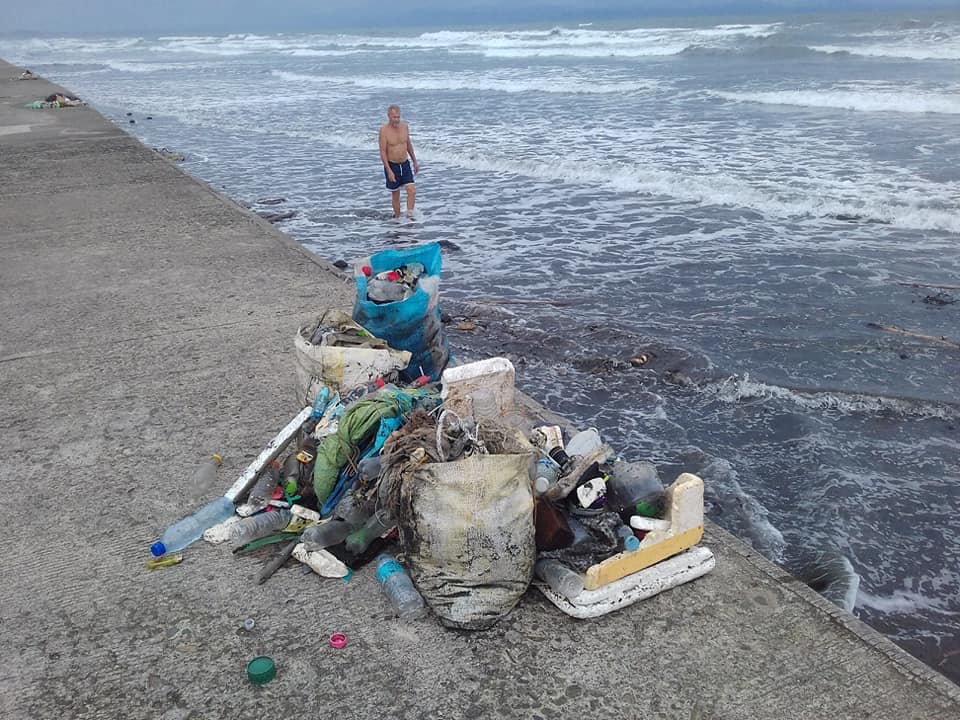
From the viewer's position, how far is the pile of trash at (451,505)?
2.84m

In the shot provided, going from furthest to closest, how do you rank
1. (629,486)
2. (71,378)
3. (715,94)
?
(715,94), (71,378), (629,486)

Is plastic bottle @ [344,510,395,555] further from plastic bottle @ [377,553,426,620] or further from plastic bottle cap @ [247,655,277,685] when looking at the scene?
plastic bottle cap @ [247,655,277,685]

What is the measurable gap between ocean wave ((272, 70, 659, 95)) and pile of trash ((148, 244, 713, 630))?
2363 cm

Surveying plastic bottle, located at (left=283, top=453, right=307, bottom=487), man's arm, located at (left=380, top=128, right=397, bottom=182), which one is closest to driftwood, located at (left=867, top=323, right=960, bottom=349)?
plastic bottle, located at (left=283, top=453, right=307, bottom=487)

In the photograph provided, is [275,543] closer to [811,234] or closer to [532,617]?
[532,617]

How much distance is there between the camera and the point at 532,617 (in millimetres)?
2916

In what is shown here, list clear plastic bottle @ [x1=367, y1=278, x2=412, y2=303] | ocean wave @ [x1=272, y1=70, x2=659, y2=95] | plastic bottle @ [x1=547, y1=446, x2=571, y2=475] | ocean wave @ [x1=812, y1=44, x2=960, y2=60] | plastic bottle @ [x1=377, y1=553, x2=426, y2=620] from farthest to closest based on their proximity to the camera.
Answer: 1. ocean wave @ [x1=812, y1=44, x2=960, y2=60]
2. ocean wave @ [x1=272, y1=70, x2=659, y2=95]
3. clear plastic bottle @ [x1=367, y1=278, x2=412, y2=303]
4. plastic bottle @ [x1=547, y1=446, x2=571, y2=475]
5. plastic bottle @ [x1=377, y1=553, x2=426, y2=620]

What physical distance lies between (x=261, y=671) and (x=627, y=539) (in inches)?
54.3

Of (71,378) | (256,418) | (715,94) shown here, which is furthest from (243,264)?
(715,94)

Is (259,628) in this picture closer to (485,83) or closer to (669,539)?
(669,539)

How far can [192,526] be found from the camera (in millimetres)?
3438

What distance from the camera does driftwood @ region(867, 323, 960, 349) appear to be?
6.23 metres

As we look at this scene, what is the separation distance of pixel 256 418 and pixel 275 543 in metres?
Result: 1.16

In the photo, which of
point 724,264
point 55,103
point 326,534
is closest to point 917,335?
point 724,264
